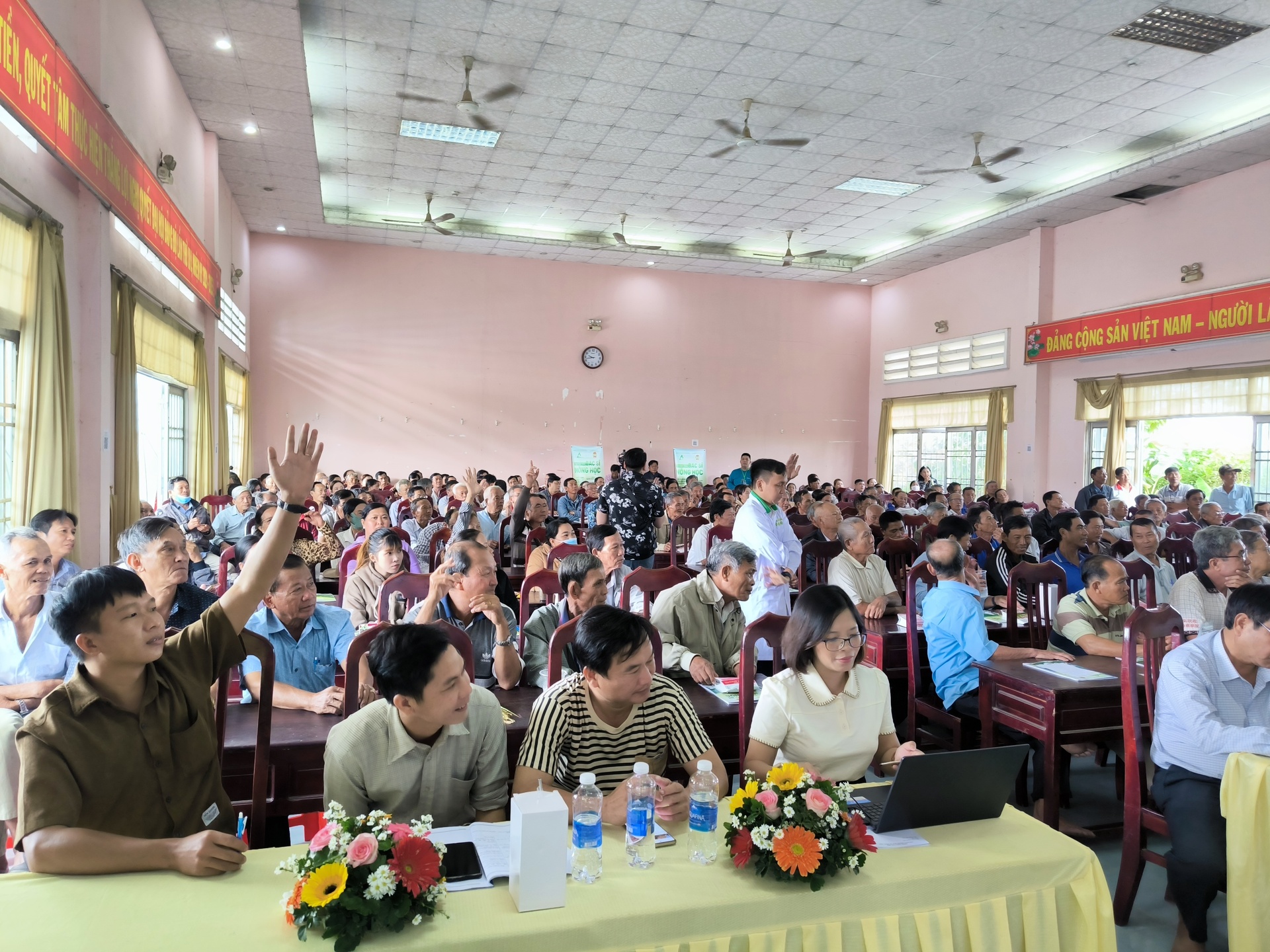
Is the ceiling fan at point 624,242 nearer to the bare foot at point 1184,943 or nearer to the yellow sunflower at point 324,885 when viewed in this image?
the bare foot at point 1184,943

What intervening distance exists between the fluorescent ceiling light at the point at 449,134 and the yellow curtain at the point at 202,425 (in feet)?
9.46

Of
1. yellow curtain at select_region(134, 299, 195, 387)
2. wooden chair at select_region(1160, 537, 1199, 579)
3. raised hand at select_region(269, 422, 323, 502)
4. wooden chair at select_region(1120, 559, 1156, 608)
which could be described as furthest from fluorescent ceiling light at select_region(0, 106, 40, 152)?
wooden chair at select_region(1160, 537, 1199, 579)

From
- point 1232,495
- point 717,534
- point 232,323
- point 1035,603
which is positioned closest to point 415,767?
point 1035,603

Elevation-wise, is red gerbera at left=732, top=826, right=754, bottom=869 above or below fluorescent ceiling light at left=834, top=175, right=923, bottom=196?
below

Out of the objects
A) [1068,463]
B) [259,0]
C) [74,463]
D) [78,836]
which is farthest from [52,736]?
[1068,463]

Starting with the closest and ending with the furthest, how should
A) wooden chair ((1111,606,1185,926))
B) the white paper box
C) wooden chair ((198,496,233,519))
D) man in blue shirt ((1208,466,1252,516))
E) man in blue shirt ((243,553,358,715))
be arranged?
the white paper box → wooden chair ((1111,606,1185,926)) → man in blue shirt ((243,553,358,715)) → wooden chair ((198,496,233,519)) → man in blue shirt ((1208,466,1252,516))

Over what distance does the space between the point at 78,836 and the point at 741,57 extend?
22.0 feet

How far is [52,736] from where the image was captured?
1518mm

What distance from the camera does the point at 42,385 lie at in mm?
4023

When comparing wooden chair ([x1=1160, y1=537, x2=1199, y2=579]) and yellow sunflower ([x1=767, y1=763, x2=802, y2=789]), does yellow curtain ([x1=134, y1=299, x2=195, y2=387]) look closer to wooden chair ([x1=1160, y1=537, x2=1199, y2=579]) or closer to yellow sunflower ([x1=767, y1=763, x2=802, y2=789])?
yellow sunflower ([x1=767, y1=763, x2=802, y2=789])

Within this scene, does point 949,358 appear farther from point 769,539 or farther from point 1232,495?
point 769,539

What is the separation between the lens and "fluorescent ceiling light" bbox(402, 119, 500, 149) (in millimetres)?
7980

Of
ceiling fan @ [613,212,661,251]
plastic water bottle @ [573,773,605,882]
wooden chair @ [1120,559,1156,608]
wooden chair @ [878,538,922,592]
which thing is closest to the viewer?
plastic water bottle @ [573,773,605,882]

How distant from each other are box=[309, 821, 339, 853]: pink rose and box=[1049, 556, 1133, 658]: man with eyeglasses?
303 centimetres
